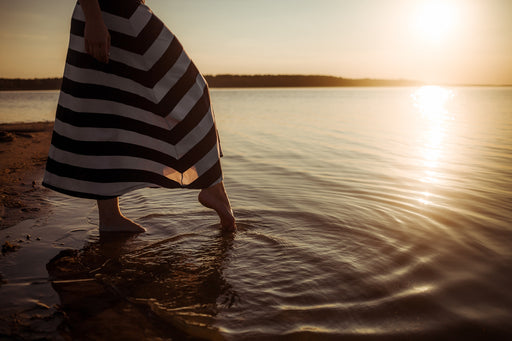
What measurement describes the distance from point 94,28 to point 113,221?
1.38 meters

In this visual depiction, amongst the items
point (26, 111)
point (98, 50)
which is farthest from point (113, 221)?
point (26, 111)

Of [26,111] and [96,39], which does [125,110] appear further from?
[26,111]

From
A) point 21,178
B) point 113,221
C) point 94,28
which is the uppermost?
point 94,28

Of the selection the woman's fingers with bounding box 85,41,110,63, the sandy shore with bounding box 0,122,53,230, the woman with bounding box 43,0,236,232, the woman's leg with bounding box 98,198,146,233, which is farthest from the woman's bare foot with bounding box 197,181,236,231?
the sandy shore with bounding box 0,122,53,230

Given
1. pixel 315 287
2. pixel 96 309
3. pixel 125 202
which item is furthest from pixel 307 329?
pixel 125 202

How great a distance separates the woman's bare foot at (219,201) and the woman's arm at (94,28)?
45.6 inches

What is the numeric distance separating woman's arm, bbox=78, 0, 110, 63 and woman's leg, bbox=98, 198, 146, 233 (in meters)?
1.12

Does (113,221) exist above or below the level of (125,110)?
below

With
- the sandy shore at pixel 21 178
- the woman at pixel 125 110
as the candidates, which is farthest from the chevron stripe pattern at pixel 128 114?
the sandy shore at pixel 21 178

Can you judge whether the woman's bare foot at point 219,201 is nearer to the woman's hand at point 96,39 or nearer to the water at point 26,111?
the woman's hand at point 96,39

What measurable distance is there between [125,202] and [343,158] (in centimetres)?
383

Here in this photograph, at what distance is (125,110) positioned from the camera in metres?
2.06

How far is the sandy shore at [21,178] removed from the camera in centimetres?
294

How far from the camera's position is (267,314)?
1.56 m
